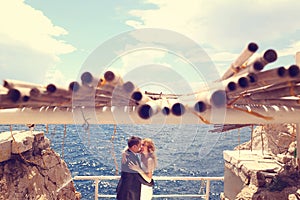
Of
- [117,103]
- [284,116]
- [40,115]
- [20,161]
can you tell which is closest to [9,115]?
[40,115]

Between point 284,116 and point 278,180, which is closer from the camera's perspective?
point 284,116

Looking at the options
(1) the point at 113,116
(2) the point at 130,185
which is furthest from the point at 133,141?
(1) the point at 113,116

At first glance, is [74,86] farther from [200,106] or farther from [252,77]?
[252,77]

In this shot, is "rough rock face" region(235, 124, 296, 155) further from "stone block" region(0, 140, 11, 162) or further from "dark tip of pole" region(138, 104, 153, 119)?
"stone block" region(0, 140, 11, 162)

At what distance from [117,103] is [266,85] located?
1.39m

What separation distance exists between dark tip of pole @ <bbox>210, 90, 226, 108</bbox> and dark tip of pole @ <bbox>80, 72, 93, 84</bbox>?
3.22ft

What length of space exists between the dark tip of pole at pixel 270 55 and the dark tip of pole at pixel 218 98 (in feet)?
1.39

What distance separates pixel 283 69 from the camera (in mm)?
2287

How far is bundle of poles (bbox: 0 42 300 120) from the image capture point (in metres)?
2.26

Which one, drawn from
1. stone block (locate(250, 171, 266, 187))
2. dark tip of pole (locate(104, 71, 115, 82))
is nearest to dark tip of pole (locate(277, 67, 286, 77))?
dark tip of pole (locate(104, 71, 115, 82))

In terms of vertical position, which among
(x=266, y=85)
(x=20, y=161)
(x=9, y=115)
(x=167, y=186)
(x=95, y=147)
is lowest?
(x=167, y=186)

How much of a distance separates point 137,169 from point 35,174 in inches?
108

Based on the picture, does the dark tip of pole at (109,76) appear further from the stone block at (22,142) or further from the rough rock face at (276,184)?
the stone block at (22,142)

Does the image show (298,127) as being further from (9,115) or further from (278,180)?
(9,115)
